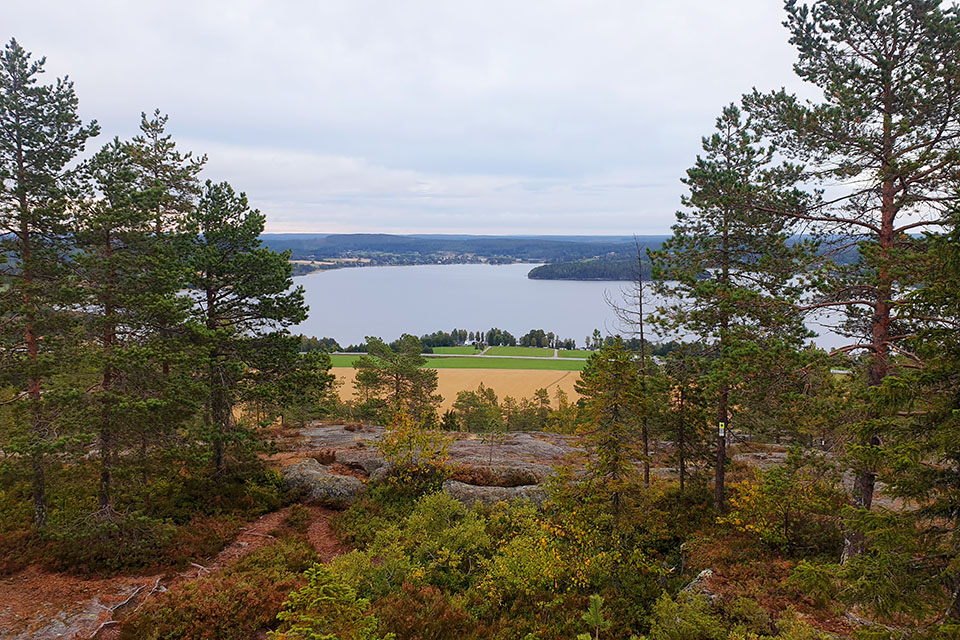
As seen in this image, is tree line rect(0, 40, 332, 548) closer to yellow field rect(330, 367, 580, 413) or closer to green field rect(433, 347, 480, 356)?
yellow field rect(330, 367, 580, 413)

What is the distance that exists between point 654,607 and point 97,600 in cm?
Result: 1259

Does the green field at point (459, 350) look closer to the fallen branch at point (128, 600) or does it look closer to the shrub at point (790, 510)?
the shrub at point (790, 510)

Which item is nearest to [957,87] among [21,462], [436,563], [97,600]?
[436,563]

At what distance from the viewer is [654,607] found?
984 centimetres

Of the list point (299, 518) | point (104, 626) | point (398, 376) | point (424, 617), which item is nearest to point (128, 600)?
point (104, 626)

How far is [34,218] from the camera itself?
1062 centimetres

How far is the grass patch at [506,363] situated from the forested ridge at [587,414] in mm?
→ 63408

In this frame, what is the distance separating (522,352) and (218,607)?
88.7m

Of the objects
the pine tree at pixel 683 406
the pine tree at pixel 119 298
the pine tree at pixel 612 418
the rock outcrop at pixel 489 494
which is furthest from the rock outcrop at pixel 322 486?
the pine tree at pixel 683 406

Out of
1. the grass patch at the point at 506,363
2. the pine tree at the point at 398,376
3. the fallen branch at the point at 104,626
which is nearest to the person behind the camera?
the fallen branch at the point at 104,626

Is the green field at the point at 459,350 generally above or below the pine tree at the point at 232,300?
below

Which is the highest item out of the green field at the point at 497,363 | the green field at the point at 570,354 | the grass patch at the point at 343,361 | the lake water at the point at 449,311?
the lake water at the point at 449,311

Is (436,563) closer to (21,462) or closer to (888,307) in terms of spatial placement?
(21,462)

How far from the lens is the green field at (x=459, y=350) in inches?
3711
